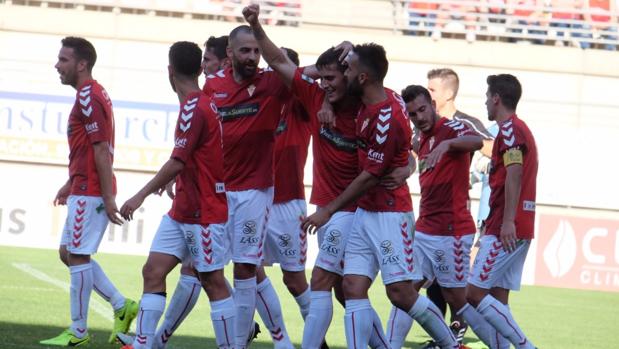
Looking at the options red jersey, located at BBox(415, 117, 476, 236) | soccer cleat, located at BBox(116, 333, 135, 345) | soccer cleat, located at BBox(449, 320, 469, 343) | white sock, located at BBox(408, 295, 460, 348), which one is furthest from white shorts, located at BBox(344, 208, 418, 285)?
soccer cleat, located at BBox(449, 320, 469, 343)

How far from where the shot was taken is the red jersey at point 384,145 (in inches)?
282

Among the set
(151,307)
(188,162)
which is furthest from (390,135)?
→ (151,307)

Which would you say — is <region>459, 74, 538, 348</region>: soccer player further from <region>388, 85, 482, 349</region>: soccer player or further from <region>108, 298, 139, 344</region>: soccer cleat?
<region>108, 298, 139, 344</region>: soccer cleat

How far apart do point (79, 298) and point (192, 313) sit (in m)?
2.77

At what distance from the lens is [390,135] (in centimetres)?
717

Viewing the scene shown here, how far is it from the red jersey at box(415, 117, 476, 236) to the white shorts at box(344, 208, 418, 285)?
1.42m

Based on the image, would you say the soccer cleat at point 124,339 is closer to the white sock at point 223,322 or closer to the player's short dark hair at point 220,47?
the white sock at point 223,322

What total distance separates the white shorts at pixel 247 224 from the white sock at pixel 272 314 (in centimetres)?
58

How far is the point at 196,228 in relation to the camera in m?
7.36

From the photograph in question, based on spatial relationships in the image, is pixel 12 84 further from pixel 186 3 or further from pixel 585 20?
pixel 585 20

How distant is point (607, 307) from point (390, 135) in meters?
9.45

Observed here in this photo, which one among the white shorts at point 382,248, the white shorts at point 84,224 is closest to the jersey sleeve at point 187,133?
the white shorts at point 382,248

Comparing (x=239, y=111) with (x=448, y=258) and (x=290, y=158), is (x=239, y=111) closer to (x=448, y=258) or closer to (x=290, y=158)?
(x=290, y=158)

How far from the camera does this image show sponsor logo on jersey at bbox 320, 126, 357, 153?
775 cm
